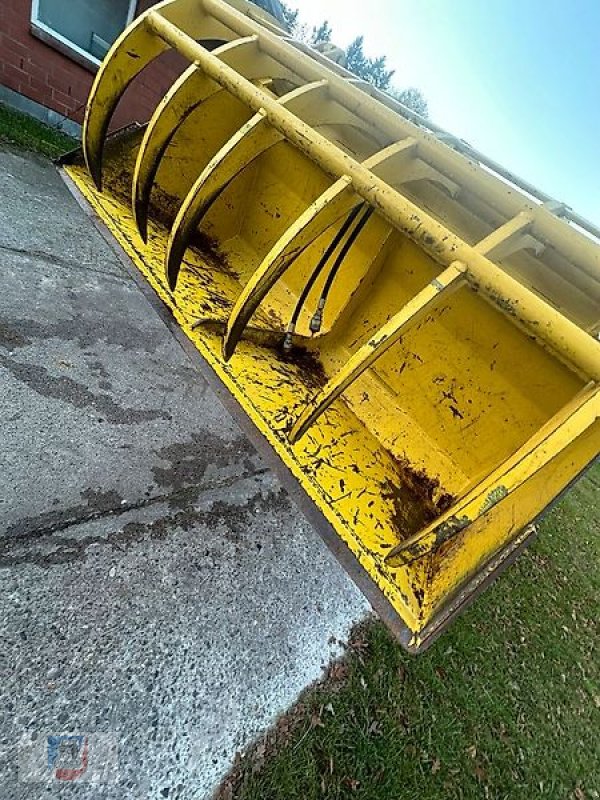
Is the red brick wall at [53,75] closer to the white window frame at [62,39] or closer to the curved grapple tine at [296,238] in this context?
the white window frame at [62,39]

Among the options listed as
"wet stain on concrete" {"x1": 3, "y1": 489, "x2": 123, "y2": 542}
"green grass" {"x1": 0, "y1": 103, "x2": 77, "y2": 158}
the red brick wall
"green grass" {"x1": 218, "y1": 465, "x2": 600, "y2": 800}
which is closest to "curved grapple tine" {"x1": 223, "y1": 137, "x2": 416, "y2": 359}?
"wet stain on concrete" {"x1": 3, "y1": 489, "x2": 123, "y2": 542}

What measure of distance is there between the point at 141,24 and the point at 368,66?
6730 cm

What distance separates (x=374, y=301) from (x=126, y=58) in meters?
1.83

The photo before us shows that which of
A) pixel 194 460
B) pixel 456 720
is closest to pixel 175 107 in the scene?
pixel 194 460

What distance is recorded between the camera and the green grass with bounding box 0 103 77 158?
546cm

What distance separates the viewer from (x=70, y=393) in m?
2.76

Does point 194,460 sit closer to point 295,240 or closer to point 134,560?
point 134,560

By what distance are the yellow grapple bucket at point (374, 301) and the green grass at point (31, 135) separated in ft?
10.7

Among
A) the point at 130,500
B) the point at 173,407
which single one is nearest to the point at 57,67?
the point at 173,407

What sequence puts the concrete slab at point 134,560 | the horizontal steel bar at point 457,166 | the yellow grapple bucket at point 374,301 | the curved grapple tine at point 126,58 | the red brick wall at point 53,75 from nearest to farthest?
the yellow grapple bucket at point 374,301, the concrete slab at point 134,560, the horizontal steel bar at point 457,166, the curved grapple tine at point 126,58, the red brick wall at point 53,75

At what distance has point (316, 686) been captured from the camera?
2.31m

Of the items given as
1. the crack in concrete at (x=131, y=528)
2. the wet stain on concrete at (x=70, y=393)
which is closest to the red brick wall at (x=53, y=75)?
the wet stain on concrete at (x=70, y=393)

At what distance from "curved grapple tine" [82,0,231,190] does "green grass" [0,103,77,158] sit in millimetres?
3329

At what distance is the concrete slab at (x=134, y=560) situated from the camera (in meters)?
1.73
